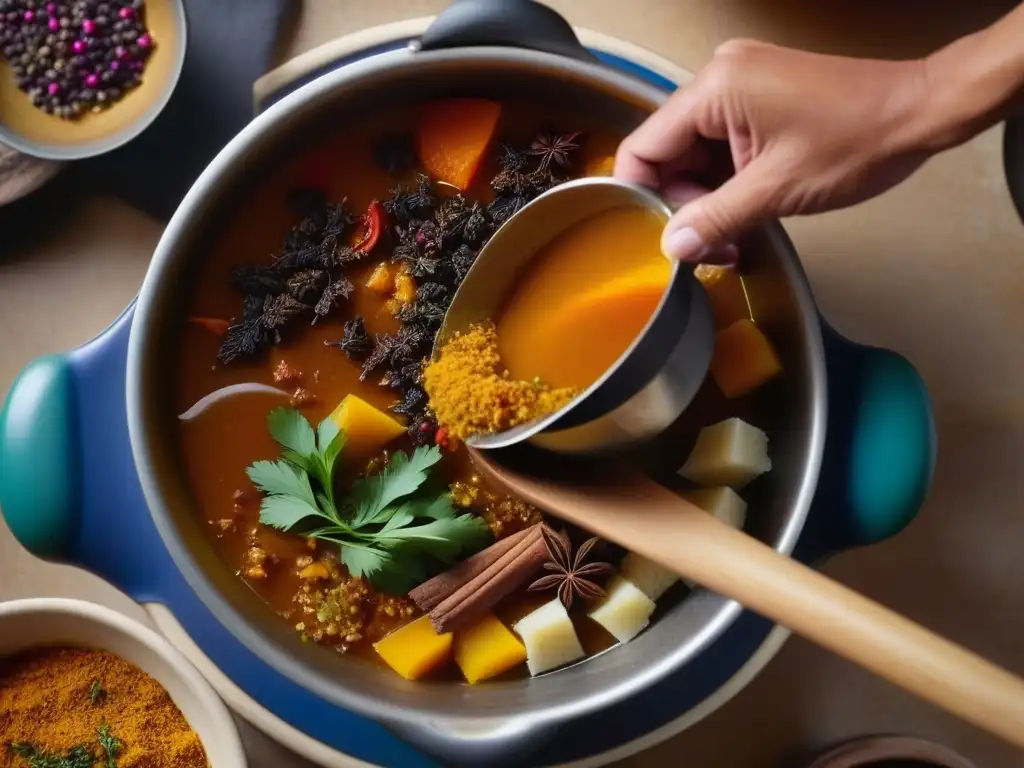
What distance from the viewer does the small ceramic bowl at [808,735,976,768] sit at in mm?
1235

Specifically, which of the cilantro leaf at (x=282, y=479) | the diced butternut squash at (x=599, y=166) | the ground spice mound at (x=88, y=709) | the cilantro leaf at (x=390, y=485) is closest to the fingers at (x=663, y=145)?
the diced butternut squash at (x=599, y=166)

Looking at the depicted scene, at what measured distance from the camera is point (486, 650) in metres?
1.21

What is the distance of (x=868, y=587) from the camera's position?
4.48 feet

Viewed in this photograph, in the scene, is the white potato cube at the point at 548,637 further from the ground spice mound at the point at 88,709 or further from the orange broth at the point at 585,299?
the ground spice mound at the point at 88,709

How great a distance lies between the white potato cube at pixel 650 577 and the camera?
3.92ft

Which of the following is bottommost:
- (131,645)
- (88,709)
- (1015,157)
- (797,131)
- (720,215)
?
(88,709)

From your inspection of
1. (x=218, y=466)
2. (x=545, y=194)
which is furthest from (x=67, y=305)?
(x=545, y=194)

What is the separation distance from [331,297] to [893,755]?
975mm

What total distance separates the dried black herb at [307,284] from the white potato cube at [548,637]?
1.68 ft

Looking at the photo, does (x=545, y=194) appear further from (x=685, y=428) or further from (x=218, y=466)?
(x=218, y=466)

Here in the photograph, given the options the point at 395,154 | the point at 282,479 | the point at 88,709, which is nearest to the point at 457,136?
the point at 395,154

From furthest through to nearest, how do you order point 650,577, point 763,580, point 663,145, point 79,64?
1. point 79,64
2. point 650,577
3. point 663,145
4. point 763,580

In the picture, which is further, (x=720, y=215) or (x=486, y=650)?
(x=486, y=650)

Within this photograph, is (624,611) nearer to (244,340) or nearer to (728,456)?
(728,456)
